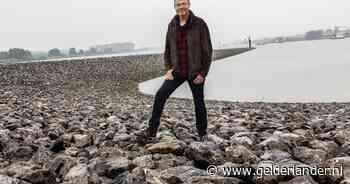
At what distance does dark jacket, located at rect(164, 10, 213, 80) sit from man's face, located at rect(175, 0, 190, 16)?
0.42 ft

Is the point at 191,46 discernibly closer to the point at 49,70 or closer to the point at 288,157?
the point at 288,157

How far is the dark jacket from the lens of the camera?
513 cm

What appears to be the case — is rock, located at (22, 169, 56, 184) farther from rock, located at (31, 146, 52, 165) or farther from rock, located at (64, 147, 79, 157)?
rock, located at (64, 147, 79, 157)

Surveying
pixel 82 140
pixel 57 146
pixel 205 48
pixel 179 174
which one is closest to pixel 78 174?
pixel 179 174

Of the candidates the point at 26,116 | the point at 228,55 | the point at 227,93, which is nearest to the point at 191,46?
the point at 26,116

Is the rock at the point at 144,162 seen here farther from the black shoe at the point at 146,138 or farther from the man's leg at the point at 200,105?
the man's leg at the point at 200,105

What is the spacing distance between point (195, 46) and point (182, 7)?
20.9 inches

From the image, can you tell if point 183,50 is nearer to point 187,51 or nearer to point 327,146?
point 187,51

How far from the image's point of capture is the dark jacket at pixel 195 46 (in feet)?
16.8

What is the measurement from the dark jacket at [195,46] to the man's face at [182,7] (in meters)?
0.13

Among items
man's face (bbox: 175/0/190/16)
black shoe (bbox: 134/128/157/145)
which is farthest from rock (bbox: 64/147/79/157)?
man's face (bbox: 175/0/190/16)

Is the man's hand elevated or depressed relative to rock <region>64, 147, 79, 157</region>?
elevated

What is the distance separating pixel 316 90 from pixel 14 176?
23.0 m

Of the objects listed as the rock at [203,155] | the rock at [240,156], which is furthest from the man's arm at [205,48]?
the rock at [240,156]
